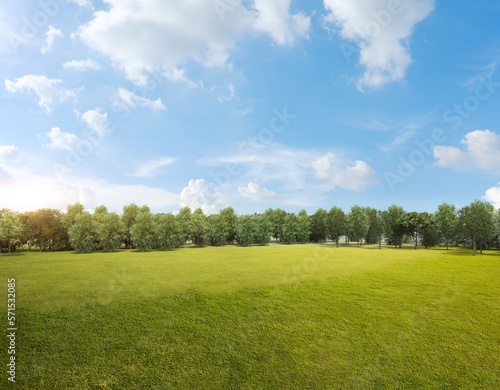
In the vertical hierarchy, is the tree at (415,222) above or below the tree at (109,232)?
above

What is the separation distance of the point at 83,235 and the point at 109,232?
5.60m

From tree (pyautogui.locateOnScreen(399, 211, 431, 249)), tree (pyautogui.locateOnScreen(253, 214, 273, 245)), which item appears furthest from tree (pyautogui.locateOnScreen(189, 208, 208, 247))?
tree (pyautogui.locateOnScreen(399, 211, 431, 249))

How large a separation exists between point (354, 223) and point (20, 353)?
331ft

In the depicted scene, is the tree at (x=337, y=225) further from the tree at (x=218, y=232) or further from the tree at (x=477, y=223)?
the tree at (x=477, y=223)

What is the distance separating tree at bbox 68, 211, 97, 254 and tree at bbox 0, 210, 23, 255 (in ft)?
32.9

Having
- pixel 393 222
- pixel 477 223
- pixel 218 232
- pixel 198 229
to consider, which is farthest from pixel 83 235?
pixel 393 222

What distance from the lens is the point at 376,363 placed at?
1201cm

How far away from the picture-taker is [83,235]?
62.1m

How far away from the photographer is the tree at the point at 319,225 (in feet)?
367

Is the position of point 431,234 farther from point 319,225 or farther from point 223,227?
point 223,227

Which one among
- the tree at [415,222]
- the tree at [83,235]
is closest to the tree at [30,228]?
the tree at [83,235]

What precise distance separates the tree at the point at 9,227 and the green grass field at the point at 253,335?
44550 mm

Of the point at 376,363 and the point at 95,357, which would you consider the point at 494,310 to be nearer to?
the point at 376,363

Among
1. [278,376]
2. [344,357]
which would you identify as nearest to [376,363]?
[344,357]
